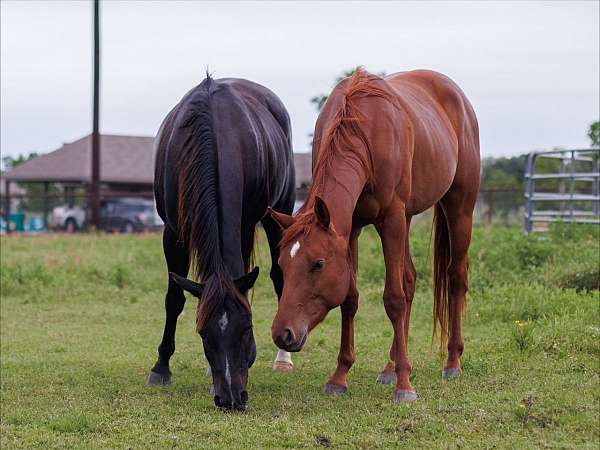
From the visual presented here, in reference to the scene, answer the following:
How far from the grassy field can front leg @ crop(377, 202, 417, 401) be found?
0.13 meters

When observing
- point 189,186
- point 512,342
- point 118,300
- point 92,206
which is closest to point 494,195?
point 92,206

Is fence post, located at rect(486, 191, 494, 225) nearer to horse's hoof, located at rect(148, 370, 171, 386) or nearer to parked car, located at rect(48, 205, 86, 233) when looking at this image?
parked car, located at rect(48, 205, 86, 233)

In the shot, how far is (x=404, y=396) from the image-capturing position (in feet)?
17.4

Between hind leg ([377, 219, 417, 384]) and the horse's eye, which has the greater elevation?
the horse's eye

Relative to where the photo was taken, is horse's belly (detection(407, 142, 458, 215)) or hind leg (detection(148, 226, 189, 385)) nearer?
horse's belly (detection(407, 142, 458, 215))

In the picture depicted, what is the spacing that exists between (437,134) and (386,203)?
1.03 m

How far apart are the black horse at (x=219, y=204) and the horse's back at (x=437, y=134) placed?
109cm

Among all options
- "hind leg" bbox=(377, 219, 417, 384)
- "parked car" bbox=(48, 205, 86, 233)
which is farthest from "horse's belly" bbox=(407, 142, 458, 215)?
"parked car" bbox=(48, 205, 86, 233)

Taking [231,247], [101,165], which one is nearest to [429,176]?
[231,247]

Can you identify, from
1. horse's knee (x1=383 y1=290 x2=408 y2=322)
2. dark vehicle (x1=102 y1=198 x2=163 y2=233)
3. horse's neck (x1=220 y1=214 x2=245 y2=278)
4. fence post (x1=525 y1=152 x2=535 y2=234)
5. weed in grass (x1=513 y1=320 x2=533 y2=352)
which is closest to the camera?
horse's neck (x1=220 y1=214 x2=245 y2=278)

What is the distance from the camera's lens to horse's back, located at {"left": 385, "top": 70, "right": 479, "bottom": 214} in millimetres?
5902

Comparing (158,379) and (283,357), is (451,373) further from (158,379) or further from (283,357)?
(158,379)

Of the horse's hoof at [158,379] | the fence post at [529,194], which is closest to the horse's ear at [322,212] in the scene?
the horse's hoof at [158,379]

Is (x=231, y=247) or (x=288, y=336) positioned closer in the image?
(x=288, y=336)
